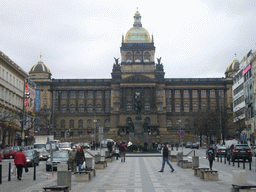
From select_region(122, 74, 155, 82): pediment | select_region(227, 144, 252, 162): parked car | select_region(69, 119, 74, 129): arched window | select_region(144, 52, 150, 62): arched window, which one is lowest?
select_region(227, 144, 252, 162): parked car

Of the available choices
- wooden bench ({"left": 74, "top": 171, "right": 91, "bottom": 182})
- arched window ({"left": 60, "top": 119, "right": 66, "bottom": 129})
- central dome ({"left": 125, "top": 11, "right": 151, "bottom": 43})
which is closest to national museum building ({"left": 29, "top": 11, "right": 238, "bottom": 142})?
arched window ({"left": 60, "top": 119, "right": 66, "bottom": 129})

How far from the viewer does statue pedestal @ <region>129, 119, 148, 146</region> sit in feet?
198

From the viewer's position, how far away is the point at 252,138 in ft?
278

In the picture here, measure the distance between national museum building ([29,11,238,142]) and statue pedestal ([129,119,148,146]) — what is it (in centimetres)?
6900

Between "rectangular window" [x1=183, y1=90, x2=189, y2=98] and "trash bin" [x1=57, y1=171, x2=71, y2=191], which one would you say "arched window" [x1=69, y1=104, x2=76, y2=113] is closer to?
"rectangular window" [x1=183, y1=90, x2=189, y2=98]

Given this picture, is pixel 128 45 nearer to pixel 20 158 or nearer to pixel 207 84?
pixel 207 84

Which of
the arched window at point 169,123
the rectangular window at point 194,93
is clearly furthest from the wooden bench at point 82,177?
the rectangular window at point 194,93

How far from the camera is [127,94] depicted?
435 ft

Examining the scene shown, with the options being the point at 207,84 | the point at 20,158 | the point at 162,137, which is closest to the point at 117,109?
the point at 162,137

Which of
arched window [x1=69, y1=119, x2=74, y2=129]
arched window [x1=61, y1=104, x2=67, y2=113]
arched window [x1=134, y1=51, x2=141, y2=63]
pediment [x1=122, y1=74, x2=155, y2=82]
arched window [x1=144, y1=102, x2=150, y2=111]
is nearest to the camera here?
pediment [x1=122, y1=74, x2=155, y2=82]

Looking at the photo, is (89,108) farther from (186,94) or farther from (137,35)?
(186,94)

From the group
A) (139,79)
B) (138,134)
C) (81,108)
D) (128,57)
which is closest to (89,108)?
(81,108)

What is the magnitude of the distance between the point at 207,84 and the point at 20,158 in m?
117

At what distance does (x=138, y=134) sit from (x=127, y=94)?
72267 millimetres
